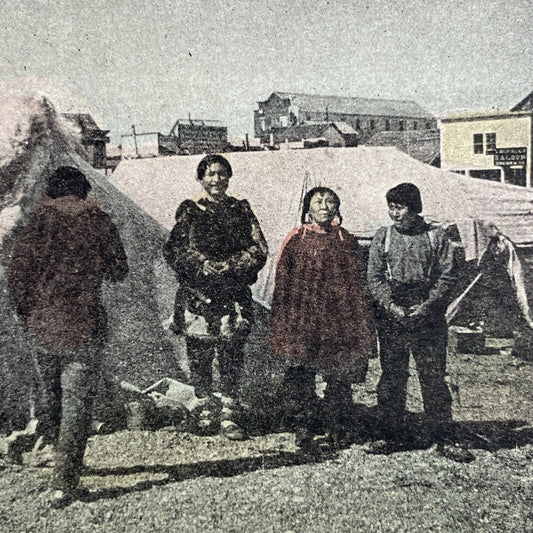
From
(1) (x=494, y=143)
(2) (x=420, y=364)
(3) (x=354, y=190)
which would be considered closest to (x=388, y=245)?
(2) (x=420, y=364)

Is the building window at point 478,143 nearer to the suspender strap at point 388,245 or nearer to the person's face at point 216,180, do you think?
the suspender strap at point 388,245

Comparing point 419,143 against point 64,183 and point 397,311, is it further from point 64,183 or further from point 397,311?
point 64,183

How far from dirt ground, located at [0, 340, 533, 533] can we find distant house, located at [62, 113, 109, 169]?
6.51 feet

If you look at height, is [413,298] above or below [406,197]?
below

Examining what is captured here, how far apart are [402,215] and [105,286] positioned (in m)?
1.92

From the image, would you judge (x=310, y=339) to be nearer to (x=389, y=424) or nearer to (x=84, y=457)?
(x=389, y=424)

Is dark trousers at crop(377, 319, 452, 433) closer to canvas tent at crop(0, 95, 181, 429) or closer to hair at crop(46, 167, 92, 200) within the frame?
canvas tent at crop(0, 95, 181, 429)

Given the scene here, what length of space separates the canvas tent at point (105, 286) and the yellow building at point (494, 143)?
753 inches

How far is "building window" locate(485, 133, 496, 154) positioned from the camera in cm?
2314

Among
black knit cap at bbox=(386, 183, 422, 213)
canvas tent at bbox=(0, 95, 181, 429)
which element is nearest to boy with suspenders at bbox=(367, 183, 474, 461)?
black knit cap at bbox=(386, 183, 422, 213)

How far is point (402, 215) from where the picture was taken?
9.95 feet

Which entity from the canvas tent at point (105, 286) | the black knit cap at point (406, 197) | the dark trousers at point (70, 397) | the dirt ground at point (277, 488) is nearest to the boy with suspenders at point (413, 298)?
the black knit cap at point (406, 197)

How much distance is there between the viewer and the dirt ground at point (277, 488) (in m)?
2.21

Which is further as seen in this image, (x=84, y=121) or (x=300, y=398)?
(x=84, y=121)
